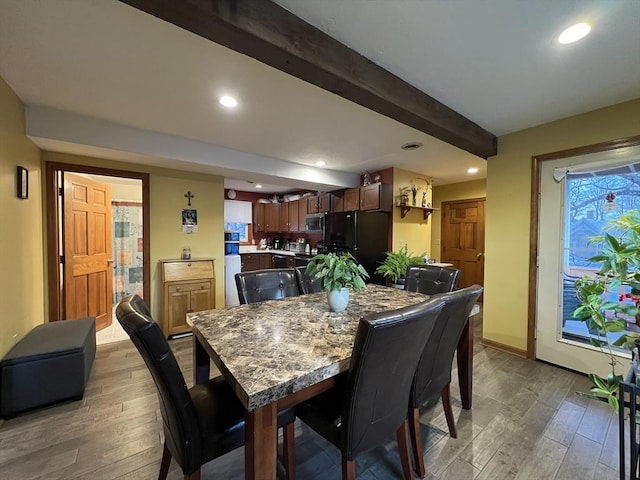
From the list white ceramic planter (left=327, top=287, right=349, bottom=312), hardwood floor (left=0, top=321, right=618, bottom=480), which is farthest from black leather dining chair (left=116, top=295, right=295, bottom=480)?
white ceramic planter (left=327, top=287, right=349, bottom=312)

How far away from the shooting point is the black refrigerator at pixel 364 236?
4.12 metres

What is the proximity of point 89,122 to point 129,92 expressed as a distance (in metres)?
0.84

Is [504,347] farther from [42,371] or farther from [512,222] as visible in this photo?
[42,371]

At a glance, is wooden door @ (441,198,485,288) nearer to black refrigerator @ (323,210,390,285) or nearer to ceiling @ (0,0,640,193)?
black refrigerator @ (323,210,390,285)

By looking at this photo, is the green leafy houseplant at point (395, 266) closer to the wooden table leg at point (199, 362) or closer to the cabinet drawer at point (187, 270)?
the cabinet drawer at point (187, 270)

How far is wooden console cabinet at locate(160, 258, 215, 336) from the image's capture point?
Answer: 3402mm

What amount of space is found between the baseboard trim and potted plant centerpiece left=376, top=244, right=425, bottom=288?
1.19m

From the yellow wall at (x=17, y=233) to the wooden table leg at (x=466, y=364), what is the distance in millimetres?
3304

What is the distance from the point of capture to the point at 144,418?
194 centimetres

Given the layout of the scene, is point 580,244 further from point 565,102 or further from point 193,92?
point 193,92

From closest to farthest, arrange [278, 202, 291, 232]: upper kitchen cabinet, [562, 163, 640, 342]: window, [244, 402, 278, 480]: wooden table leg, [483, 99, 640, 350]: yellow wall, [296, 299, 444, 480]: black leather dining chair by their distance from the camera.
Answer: [244, 402, 278, 480]: wooden table leg < [296, 299, 444, 480]: black leather dining chair < [562, 163, 640, 342]: window < [483, 99, 640, 350]: yellow wall < [278, 202, 291, 232]: upper kitchen cabinet

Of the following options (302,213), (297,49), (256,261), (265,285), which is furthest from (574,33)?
(256,261)

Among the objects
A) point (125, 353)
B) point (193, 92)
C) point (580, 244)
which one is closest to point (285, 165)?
point (193, 92)

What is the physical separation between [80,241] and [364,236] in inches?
146
